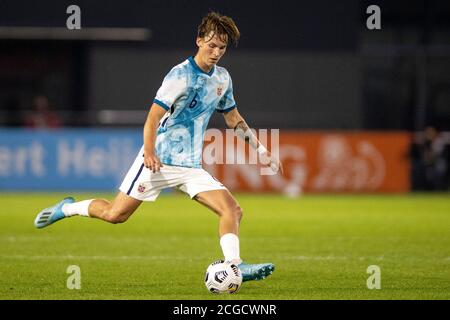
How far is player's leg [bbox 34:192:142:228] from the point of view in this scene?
946 cm

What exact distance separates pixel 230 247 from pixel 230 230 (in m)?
0.15

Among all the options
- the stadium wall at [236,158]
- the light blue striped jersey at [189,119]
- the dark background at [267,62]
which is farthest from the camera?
the dark background at [267,62]

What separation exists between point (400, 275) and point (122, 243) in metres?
4.47

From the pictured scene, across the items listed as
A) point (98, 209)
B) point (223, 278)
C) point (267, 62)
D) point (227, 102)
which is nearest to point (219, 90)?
point (227, 102)

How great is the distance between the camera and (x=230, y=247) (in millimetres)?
8930

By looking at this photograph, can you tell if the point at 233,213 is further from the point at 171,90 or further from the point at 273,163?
the point at 171,90

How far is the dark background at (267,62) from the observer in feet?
96.8

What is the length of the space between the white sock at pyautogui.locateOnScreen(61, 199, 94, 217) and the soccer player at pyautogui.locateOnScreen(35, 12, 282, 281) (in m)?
0.51

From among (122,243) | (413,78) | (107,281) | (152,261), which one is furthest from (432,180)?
(107,281)

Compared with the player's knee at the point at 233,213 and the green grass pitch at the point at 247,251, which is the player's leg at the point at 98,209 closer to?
the green grass pitch at the point at 247,251

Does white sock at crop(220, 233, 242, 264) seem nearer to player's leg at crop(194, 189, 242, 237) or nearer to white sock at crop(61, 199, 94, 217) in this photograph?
player's leg at crop(194, 189, 242, 237)

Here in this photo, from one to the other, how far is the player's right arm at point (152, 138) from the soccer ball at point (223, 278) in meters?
0.97

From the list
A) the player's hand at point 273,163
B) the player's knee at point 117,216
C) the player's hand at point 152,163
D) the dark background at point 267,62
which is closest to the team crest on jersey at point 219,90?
the player's hand at point 273,163

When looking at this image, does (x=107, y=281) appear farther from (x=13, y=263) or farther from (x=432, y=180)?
(x=432, y=180)
